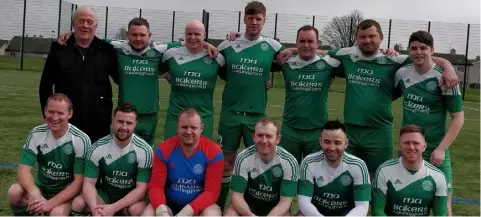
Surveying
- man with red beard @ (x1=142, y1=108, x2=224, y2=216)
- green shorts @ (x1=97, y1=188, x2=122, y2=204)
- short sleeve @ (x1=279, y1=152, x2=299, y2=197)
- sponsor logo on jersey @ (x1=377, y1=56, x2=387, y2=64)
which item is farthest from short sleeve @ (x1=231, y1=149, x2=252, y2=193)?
sponsor logo on jersey @ (x1=377, y1=56, x2=387, y2=64)

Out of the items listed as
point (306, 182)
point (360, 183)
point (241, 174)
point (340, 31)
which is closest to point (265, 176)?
point (241, 174)

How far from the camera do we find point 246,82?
17.4 ft

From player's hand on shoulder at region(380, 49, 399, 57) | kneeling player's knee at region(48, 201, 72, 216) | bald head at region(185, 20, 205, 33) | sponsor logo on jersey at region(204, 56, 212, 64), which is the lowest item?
kneeling player's knee at region(48, 201, 72, 216)

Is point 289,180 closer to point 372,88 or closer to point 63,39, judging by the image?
point 372,88

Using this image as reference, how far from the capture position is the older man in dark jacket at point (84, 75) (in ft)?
16.6

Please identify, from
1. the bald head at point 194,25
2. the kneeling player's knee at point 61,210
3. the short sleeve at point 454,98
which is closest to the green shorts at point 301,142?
the short sleeve at point 454,98

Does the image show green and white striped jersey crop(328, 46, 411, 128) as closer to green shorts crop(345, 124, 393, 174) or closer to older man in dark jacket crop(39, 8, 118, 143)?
green shorts crop(345, 124, 393, 174)

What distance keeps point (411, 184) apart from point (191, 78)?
2.27 meters

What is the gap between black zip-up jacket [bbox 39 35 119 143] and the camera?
5.08 metres

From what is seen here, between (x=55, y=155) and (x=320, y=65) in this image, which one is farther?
(x=320, y=65)

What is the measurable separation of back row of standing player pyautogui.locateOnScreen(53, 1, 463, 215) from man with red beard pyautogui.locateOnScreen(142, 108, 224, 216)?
715 mm

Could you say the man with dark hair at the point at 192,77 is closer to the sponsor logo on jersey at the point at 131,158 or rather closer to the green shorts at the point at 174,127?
the green shorts at the point at 174,127

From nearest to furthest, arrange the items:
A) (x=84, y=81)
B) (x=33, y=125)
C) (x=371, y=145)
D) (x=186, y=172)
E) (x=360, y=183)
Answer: (x=360, y=183), (x=186, y=172), (x=371, y=145), (x=84, y=81), (x=33, y=125)

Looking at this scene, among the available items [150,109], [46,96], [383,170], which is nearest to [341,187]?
[383,170]
